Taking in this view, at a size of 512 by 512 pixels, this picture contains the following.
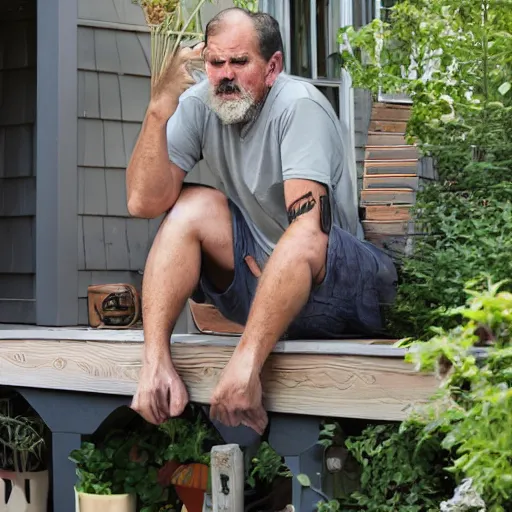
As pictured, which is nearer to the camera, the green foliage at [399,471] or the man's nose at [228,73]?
the green foliage at [399,471]

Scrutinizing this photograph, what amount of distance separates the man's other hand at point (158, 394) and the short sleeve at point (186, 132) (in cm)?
57

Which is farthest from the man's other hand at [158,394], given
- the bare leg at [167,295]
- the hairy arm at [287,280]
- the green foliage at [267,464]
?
the green foliage at [267,464]

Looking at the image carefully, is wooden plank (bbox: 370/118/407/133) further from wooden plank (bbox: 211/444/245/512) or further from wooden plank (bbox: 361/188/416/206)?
wooden plank (bbox: 211/444/245/512)

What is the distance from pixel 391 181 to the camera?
3910mm

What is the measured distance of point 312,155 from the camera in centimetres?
273

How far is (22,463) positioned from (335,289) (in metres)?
1.26

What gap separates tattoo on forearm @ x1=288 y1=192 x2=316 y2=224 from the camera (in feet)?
8.82

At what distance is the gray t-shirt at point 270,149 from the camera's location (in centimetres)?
276

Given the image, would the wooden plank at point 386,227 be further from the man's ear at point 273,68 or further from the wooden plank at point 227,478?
the wooden plank at point 227,478

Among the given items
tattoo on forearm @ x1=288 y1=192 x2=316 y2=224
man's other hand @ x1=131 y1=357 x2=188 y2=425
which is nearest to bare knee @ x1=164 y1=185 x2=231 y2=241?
tattoo on forearm @ x1=288 y1=192 x2=316 y2=224

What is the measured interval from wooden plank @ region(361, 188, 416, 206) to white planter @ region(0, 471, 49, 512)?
1.50m

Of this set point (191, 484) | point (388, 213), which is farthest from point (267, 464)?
point (388, 213)

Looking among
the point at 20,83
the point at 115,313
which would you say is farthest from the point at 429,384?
the point at 20,83

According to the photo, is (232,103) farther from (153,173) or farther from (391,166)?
(391,166)
